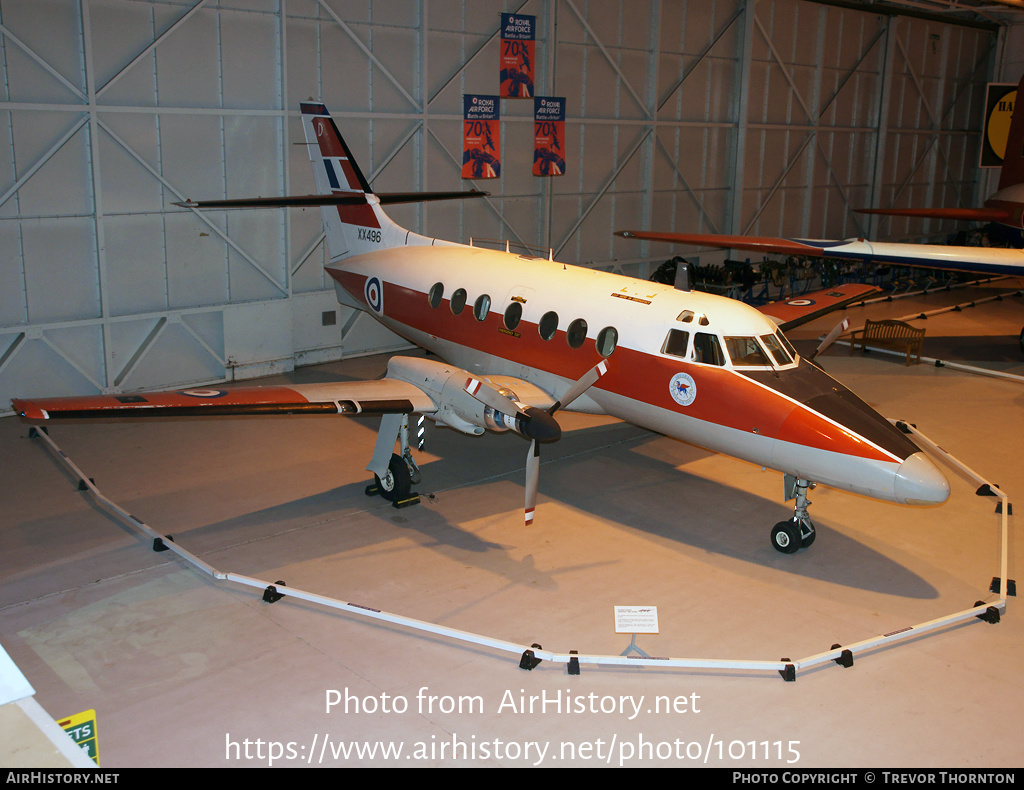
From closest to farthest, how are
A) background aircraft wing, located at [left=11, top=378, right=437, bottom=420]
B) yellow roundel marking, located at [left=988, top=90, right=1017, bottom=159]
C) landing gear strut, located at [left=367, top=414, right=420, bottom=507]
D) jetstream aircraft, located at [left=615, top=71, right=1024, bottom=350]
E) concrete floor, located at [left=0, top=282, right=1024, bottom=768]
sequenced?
concrete floor, located at [left=0, top=282, right=1024, bottom=768], background aircraft wing, located at [left=11, top=378, right=437, bottom=420], landing gear strut, located at [left=367, top=414, right=420, bottom=507], jetstream aircraft, located at [left=615, top=71, right=1024, bottom=350], yellow roundel marking, located at [left=988, top=90, right=1017, bottom=159]

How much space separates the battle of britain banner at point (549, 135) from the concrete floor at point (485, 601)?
11795 mm

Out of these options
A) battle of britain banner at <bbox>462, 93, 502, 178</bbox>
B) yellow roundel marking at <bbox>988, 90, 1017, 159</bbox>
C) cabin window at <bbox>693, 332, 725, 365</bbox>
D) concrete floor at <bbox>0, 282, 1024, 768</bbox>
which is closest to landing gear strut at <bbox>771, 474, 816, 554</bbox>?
concrete floor at <bbox>0, 282, 1024, 768</bbox>

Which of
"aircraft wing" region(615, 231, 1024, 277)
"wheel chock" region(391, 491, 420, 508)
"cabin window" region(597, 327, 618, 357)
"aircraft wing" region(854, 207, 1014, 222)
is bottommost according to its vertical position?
"wheel chock" region(391, 491, 420, 508)

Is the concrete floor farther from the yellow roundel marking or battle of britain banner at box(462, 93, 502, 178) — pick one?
the yellow roundel marking

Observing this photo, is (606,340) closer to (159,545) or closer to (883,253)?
(159,545)

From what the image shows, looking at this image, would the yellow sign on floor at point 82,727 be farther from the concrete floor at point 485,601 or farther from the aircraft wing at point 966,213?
the aircraft wing at point 966,213

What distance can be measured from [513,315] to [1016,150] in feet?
80.8

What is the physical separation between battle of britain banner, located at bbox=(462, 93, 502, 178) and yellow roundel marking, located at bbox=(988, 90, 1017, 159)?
82.3ft

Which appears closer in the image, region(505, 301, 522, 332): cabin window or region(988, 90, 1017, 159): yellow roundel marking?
region(505, 301, 522, 332): cabin window

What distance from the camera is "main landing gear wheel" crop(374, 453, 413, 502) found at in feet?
48.2

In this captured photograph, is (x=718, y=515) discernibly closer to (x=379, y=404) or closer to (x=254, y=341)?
(x=379, y=404)

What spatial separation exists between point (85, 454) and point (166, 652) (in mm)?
7908

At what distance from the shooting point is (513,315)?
1608cm

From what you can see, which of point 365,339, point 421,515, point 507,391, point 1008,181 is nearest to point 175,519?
point 421,515
